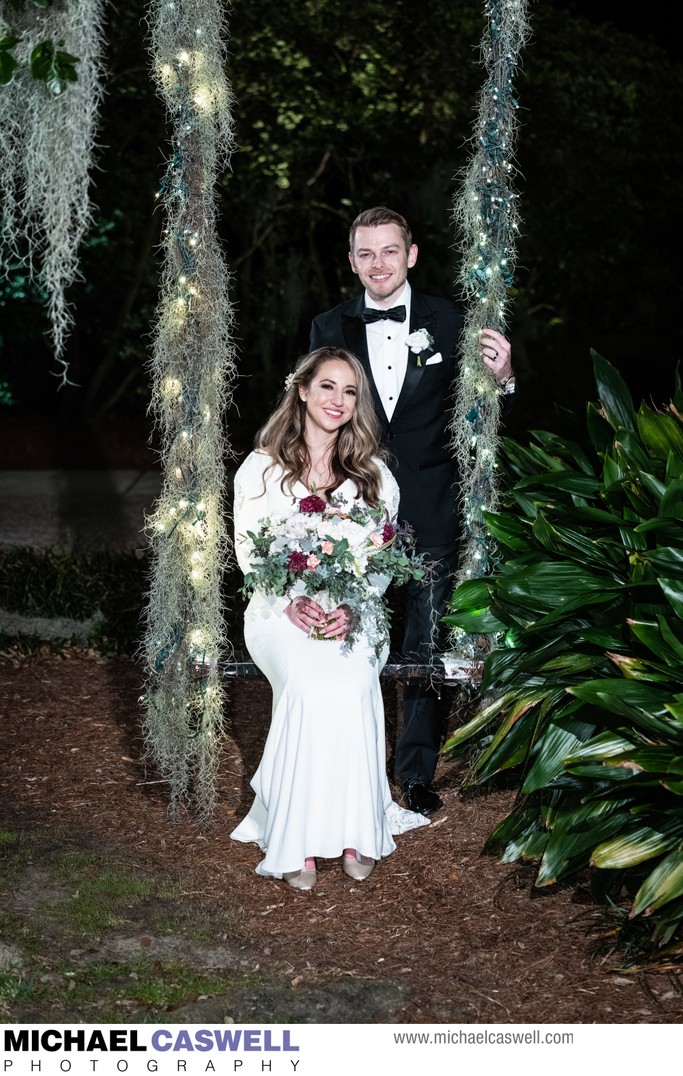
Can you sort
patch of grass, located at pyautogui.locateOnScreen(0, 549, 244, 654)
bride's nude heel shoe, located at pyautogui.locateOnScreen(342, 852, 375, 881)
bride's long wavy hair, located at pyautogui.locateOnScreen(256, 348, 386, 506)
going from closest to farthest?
1. bride's nude heel shoe, located at pyautogui.locateOnScreen(342, 852, 375, 881)
2. bride's long wavy hair, located at pyautogui.locateOnScreen(256, 348, 386, 506)
3. patch of grass, located at pyautogui.locateOnScreen(0, 549, 244, 654)

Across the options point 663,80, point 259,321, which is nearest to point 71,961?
point 259,321

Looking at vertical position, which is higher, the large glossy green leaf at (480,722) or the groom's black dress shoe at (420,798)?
the large glossy green leaf at (480,722)

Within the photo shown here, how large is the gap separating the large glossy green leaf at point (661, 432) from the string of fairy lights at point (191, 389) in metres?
1.41

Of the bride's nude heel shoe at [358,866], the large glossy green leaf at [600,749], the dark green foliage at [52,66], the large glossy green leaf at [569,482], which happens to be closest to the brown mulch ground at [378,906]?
the bride's nude heel shoe at [358,866]

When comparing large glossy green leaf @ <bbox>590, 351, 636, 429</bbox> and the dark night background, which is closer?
large glossy green leaf @ <bbox>590, 351, 636, 429</bbox>

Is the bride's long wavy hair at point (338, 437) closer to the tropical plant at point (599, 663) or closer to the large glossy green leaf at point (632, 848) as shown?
the tropical plant at point (599, 663)

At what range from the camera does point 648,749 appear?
137 inches

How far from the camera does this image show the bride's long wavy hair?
451cm

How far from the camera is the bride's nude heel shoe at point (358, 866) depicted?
4301 millimetres

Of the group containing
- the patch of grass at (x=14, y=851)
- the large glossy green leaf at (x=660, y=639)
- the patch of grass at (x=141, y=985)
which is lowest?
the patch of grass at (x=14, y=851)

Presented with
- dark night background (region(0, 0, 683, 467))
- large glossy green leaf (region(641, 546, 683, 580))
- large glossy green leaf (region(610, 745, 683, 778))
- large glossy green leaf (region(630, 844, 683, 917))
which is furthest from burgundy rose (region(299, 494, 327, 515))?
dark night background (region(0, 0, 683, 467))

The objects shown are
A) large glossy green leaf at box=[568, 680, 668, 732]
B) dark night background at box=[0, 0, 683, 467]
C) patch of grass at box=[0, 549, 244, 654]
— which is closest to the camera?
large glossy green leaf at box=[568, 680, 668, 732]

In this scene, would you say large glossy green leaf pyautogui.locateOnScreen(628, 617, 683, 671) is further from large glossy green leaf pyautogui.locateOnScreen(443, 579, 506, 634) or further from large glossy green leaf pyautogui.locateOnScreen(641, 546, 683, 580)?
large glossy green leaf pyautogui.locateOnScreen(443, 579, 506, 634)

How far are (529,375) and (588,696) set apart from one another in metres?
11.7
